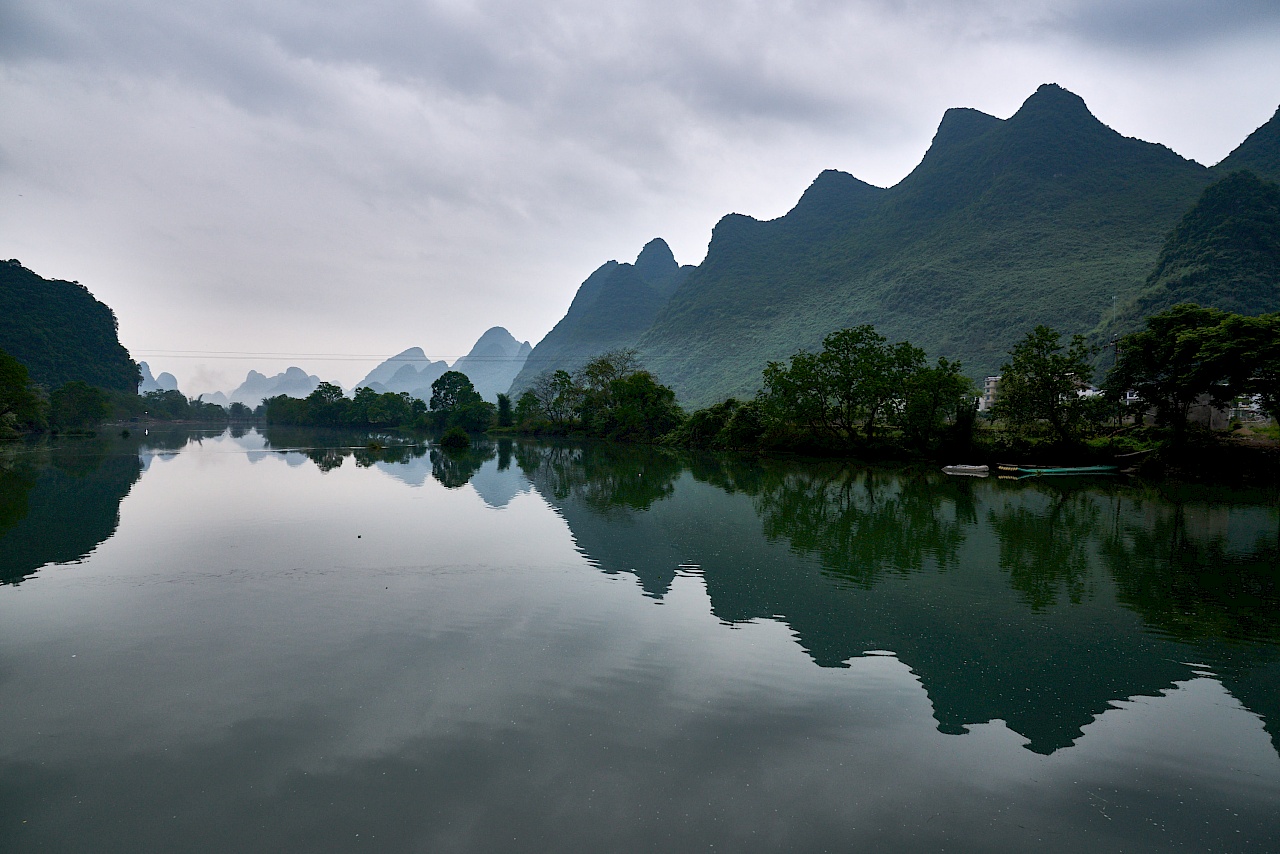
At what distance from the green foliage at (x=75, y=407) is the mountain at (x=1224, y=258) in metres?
147

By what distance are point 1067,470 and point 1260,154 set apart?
520 feet

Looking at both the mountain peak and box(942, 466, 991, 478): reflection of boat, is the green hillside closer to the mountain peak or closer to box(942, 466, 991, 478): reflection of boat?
the mountain peak

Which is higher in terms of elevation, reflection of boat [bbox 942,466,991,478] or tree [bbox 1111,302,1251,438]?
tree [bbox 1111,302,1251,438]

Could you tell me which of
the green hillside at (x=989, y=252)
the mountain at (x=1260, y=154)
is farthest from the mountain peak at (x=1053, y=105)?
the mountain at (x=1260, y=154)

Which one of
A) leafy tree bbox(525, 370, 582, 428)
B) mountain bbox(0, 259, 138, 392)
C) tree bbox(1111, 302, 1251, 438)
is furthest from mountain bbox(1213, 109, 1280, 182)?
mountain bbox(0, 259, 138, 392)

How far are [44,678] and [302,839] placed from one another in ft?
18.1

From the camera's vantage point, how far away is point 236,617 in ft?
33.2

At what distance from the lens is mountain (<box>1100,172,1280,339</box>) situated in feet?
294

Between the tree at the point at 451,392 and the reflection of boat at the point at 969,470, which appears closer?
the reflection of boat at the point at 969,470

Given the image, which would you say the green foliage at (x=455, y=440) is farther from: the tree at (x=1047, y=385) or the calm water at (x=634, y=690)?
the tree at (x=1047, y=385)

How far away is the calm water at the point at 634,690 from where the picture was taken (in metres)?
5.15

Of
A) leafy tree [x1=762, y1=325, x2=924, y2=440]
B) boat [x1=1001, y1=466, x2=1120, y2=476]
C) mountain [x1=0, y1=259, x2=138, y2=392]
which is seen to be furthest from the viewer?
mountain [x1=0, y1=259, x2=138, y2=392]

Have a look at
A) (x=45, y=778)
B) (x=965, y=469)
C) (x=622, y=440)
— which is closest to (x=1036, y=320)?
(x=622, y=440)

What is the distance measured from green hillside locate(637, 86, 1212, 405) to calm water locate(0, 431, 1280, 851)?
109981 mm
